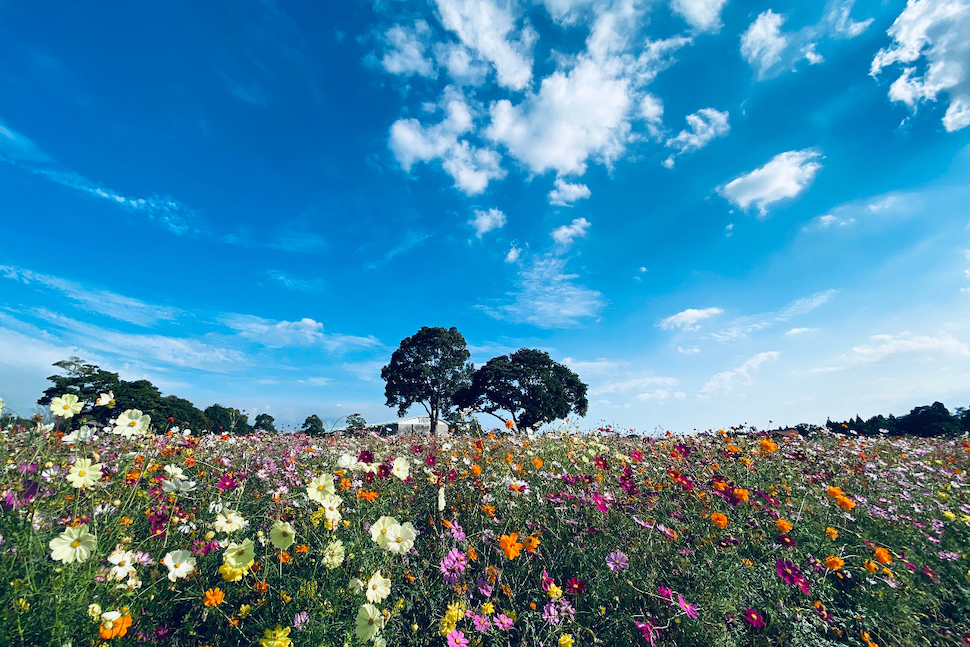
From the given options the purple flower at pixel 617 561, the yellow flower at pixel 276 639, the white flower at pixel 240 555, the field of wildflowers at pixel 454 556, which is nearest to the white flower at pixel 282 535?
the field of wildflowers at pixel 454 556

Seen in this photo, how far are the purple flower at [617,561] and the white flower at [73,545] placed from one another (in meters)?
2.97

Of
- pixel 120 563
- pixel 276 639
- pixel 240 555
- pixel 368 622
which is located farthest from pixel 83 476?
pixel 368 622

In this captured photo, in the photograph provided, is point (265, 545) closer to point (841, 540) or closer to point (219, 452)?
point (219, 452)

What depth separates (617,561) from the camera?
298 centimetres

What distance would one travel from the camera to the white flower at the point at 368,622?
2.08m

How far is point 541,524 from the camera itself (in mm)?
A: 3623

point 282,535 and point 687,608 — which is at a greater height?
point 282,535

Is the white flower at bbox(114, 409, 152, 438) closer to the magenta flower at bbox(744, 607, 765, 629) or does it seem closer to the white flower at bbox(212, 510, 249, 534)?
the white flower at bbox(212, 510, 249, 534)

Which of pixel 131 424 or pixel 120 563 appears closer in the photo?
pixel 120 563

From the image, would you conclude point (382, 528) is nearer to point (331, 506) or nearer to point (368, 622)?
point (331, 506)

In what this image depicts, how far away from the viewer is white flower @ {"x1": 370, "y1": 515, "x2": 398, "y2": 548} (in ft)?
7.74

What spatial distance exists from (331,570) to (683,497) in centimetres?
318

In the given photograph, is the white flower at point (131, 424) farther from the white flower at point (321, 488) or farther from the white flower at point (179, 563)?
the white flower at point (321, 488)

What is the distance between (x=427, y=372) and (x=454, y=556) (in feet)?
90.9
